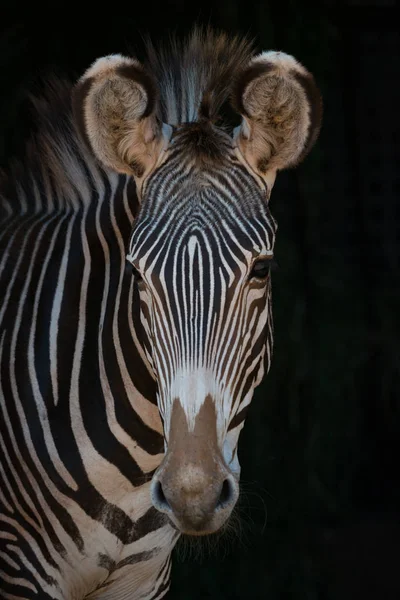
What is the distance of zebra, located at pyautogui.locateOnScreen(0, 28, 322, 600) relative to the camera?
372 cm

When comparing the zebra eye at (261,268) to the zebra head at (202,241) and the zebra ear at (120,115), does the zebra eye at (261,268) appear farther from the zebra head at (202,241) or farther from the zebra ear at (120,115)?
the zebra ear at (120,115)

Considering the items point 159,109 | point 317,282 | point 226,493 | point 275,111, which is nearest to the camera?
point 226,493

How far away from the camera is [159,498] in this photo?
11.8 feet

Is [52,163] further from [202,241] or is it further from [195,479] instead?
[195,479]

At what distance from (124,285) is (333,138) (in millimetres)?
4545

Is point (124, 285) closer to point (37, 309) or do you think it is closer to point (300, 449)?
point (37, 309)

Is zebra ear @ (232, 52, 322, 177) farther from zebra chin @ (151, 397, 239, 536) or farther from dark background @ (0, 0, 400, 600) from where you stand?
dark background @ (0, 0, 400, 600)

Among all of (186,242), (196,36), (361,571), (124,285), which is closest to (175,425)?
(186,242)

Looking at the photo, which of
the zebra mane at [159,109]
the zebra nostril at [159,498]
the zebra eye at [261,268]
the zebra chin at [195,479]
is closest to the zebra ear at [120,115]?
the zebra mane at [159,109]

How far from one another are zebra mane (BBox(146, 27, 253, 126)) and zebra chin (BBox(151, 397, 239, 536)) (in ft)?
5.42

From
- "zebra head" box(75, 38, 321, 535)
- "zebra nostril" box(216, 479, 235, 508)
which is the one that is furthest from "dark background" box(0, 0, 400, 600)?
"zebra nostril" box(216, 479, 235, 508)

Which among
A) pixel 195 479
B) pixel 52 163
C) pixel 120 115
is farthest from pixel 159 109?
pixel 195 479

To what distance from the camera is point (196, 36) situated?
4.65 meters

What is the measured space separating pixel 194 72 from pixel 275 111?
682 mm
